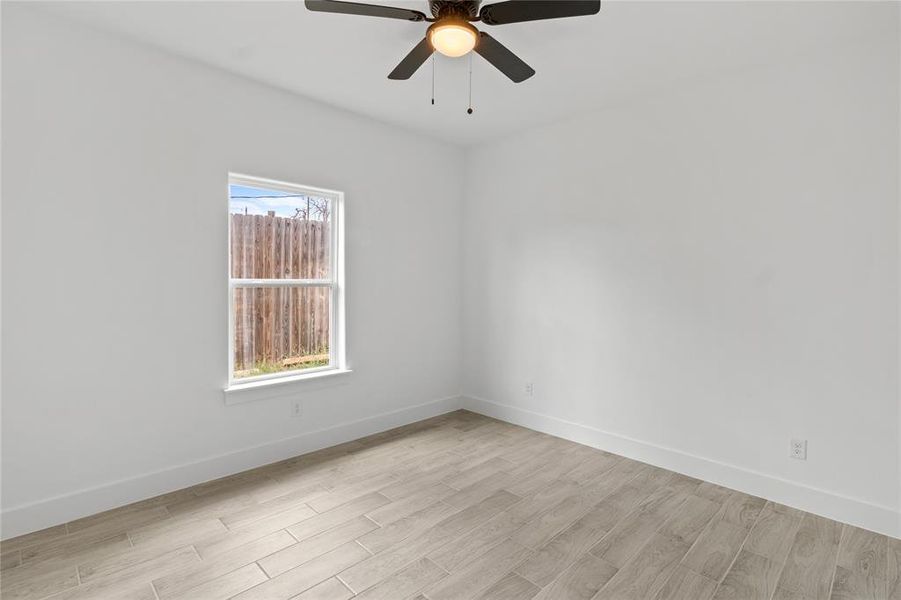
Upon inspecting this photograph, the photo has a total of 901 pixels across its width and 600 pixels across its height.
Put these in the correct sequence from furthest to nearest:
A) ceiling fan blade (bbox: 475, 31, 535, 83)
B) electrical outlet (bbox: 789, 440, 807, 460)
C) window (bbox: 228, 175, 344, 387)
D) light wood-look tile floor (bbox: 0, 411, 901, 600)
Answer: window (bbox: 228, 175, 344, 387) < electrical outlet (bbox: 789, 440, 807, 460) < ceiling fan blade (bbox: 475, 31, 535, 83) < light wood-look tile floor (bbox: 0, 411, 901, 600)

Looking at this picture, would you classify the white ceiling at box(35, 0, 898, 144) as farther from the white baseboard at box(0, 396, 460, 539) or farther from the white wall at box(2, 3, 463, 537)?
the white baseboard at box(0, 396, 460, 539)

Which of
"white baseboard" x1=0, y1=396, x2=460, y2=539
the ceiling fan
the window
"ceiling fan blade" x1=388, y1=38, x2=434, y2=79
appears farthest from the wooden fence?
the ceiling fan

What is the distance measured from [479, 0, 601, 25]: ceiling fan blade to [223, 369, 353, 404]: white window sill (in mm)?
2672

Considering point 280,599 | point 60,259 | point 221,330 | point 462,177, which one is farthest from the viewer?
point 462,177

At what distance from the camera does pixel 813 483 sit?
2.65 meters

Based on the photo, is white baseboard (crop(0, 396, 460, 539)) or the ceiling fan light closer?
the ceiling fan light

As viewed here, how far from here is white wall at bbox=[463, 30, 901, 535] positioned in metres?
2.49

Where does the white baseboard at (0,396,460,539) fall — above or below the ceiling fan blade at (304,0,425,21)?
below

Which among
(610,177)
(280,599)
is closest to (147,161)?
(280,599)

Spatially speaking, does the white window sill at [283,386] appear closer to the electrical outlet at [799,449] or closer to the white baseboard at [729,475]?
the white baseboard at [729,475]

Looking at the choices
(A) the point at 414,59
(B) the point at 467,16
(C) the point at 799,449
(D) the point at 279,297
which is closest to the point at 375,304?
(D) the point at 279,297

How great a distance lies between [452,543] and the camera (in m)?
2.30

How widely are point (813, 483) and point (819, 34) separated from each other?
256 centimetres

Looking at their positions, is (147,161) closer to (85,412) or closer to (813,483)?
(85,412)
